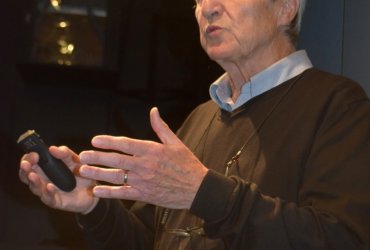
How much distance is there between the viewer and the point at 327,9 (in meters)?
1.83

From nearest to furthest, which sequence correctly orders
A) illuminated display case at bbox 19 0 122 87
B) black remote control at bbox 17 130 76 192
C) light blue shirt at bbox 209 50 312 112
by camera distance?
black remote control at bbox 17 130 76 192 → light blue shirt at bbox 209 50 312 112 → illuminated display case at bbox 19 0 122 87

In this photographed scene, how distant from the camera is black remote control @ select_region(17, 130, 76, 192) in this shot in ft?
3.43

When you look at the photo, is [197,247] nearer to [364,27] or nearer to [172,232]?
[172,232]

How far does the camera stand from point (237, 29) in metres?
1.18

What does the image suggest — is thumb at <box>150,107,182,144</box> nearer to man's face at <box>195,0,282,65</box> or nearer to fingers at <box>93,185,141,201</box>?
fingers at <box>93,185,141,201</box>

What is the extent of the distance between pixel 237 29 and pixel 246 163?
309 mm

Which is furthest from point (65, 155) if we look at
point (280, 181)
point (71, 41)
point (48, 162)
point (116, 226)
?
point (71, 41)

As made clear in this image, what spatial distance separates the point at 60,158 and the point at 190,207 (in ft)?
1.18

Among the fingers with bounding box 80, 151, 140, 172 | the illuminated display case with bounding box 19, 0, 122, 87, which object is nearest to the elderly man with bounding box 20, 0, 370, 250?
the fingers with bounding box 80, 151, 140, 172

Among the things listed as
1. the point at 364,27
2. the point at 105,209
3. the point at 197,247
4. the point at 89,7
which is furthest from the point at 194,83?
the point at 197,247

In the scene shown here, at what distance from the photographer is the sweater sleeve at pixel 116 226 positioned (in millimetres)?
1183

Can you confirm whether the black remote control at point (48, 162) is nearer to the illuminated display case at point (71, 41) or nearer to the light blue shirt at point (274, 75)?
the light blue shirt at point (274, 75)

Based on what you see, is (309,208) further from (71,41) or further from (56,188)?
(71,41)

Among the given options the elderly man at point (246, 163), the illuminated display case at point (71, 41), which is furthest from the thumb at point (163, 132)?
the illuminated display case at point (71, 41)
